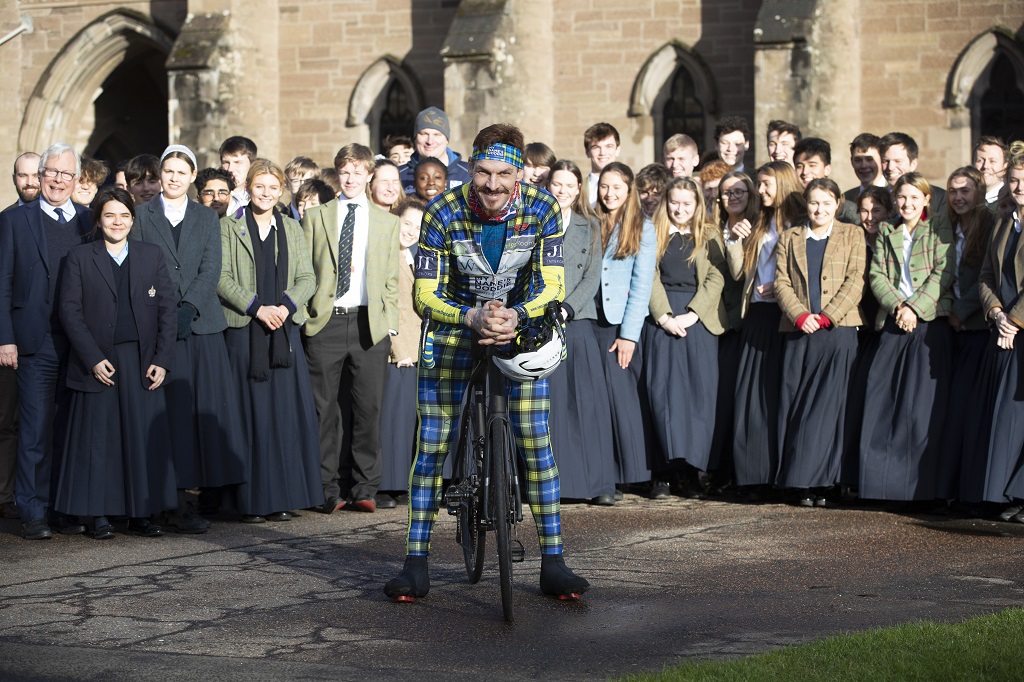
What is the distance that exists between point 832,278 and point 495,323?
13.8 ft

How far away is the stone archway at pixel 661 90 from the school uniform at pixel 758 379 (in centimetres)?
1093

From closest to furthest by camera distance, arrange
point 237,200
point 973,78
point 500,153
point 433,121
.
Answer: point 500,153 < point 237,200 < point 433,121 < point 973,78

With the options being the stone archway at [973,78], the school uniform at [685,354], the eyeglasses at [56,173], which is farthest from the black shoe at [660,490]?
the stone archway at [973,78]

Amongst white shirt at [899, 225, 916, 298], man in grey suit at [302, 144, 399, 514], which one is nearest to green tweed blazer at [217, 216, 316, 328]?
man in grey suit at [302, 144, 399, 514]

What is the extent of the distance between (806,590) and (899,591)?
1.38ft

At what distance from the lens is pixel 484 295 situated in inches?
269

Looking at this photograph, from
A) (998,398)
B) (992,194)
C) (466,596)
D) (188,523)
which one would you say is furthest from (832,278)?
(188,523)

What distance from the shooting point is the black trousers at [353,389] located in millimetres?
9977

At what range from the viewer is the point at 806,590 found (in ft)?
23.0

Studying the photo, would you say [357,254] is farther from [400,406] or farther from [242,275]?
[400,406]

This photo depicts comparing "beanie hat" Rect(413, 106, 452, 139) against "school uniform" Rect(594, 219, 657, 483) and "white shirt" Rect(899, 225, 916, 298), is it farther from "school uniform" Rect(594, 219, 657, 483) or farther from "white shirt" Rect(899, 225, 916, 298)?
"white shirt" Rect(899, 225, 916, 298)

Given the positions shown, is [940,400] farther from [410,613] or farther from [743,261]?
[410,613]

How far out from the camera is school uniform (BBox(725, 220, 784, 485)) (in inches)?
400

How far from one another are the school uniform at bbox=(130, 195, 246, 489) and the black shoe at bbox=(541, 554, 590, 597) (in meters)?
3.14
